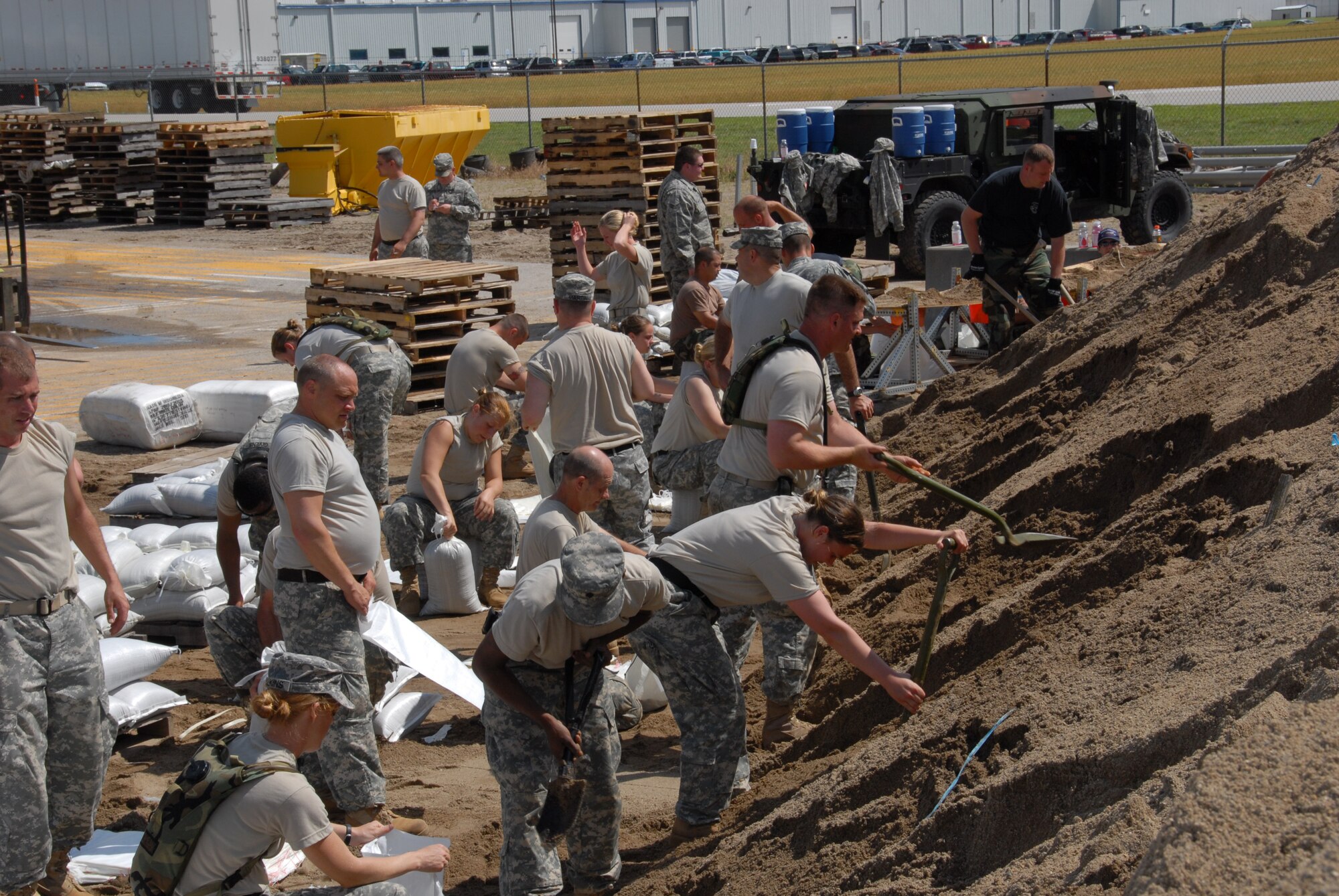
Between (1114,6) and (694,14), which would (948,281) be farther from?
(1114,6)

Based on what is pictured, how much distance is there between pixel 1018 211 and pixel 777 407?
567 centimetres

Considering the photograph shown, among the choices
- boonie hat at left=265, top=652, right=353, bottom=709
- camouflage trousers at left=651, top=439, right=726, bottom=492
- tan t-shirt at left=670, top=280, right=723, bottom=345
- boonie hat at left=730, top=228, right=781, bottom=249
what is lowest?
camouflage trousers at left=651, top=439, right=726, bottom=492

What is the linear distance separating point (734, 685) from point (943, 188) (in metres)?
12.3

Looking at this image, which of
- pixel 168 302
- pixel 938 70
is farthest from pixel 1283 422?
pixel 938 70

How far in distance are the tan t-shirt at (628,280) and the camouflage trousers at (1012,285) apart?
272cm

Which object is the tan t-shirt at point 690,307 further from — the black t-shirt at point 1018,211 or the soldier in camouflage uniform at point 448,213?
the soldier in camouflage uniform at point 448,213

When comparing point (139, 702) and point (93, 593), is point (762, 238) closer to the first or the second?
point (139, 702)

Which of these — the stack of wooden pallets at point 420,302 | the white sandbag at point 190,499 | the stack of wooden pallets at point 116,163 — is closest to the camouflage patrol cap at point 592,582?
the white sandbag at point 190,499

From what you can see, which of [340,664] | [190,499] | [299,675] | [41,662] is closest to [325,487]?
[340,664]

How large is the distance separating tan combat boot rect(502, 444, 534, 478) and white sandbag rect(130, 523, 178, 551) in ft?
8.64

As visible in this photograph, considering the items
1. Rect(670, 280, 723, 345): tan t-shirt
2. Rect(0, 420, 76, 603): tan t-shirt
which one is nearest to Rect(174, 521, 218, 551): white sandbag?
Rect(670, 280, 723, 345): tan t-shirt

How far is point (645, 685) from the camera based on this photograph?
6453 millimetres

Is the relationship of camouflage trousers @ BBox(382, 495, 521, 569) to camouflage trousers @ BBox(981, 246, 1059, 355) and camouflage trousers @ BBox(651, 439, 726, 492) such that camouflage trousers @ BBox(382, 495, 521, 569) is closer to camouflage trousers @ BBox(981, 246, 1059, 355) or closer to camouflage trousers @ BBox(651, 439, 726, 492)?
camouflage trousers @ BBox(651, 439, 726, 492)

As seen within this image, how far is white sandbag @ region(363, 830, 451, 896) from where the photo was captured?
14.7ft
